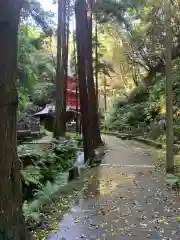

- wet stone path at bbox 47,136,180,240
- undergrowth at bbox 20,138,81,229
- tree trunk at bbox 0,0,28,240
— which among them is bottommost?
wet stone path at bbox 47,136,180,240

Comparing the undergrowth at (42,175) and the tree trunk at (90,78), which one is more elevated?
the tree trunk at (90,78)

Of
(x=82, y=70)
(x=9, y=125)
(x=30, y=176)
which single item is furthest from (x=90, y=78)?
(x=9, y=125)

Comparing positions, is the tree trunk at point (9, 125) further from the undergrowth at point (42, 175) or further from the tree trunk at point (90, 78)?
the tree trunk at point (90, 78)

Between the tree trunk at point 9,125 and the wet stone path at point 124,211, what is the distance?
0.95 meters

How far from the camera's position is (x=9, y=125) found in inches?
154

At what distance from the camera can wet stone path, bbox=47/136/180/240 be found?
16.2 feet

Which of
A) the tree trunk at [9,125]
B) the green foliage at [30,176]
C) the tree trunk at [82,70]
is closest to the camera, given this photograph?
the tree trunk at [9,125]

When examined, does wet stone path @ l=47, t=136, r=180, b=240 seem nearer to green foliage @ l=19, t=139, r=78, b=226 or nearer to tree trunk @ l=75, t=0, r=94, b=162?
green foliage @ l=19, t=139, r=78, b=226

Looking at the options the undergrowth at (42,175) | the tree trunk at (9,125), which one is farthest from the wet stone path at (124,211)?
the tree trunk at (9,125)

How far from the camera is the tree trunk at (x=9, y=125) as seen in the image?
3.77 metres

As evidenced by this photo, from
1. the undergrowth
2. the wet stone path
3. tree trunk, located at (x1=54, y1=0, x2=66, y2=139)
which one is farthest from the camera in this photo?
tree trunk, located at (x1=54, y1=0, x2=66, y2=139)

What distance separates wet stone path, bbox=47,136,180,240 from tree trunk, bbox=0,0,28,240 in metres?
0.95

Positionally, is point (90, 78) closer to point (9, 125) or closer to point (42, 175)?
point (42, 175)

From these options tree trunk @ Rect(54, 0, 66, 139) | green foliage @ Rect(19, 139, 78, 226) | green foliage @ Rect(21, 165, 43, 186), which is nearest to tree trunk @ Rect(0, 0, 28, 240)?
green foliage @ Rect(19, 139, 78, 226)
